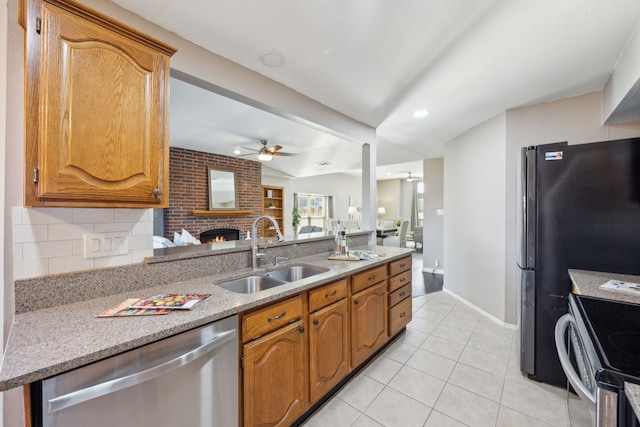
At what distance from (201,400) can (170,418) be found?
117 millimetres

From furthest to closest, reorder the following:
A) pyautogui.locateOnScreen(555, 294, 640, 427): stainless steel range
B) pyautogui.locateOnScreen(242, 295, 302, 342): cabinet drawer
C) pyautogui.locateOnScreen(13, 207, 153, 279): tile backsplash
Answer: pyautogui.locateOnScreen(242, 295, 302, 342): cabinet drawer
pyautogui.locateOnScreen(13, 207, 153, 279): tile backsplash
pyautogui.locateOnScreen(555, 294, 640, 427): stainless steel range

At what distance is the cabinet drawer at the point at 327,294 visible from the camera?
1589 mm

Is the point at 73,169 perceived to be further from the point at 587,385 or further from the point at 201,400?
the point at 587,385

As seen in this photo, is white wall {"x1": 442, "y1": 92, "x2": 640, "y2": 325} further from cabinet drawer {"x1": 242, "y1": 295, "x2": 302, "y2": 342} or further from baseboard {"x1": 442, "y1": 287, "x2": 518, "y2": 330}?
cabinet drawer {"x1": 242, "y1": 295, "x2": 302, "y2": 342}

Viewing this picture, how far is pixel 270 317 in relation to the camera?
4.36ft

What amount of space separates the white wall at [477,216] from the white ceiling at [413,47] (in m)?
0.46

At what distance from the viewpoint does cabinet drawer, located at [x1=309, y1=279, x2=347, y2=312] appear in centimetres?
159

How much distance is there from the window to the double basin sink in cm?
598

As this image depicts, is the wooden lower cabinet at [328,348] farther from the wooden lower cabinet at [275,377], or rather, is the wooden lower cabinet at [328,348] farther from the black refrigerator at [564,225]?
the black refrigerator at [564,225]

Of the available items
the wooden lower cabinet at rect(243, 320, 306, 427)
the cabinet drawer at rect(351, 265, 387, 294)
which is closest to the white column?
the cabinet drawer at rect(351, 265, 387, 294)

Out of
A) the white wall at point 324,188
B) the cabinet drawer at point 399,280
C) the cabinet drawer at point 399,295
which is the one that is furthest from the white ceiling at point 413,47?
the white wall at point 324,188

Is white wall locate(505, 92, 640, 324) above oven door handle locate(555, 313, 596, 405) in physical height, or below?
above

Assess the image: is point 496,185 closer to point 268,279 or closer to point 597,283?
point 597,283

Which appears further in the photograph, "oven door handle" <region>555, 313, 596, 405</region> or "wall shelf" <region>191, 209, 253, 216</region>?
"wall shelf" <region>191, 209, 253, 216</region>
